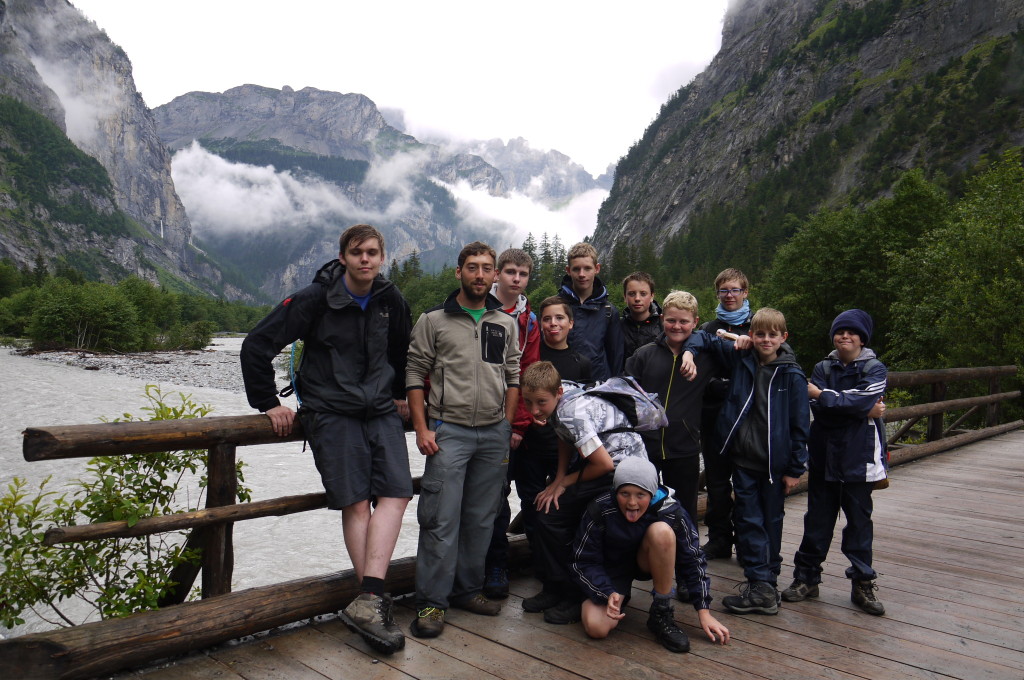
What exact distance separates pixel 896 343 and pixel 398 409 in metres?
23.7

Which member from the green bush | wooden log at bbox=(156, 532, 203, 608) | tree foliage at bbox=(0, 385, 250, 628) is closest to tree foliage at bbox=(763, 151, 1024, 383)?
wooden log at bbox=(156, 532, 203, 608)

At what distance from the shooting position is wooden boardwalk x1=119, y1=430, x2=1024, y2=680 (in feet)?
9.71

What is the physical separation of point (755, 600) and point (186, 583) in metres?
3.09

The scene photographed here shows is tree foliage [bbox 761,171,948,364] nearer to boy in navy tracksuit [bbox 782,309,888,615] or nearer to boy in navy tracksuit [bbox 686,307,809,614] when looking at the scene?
boy in navy tracksuit [bbox 782,309,888,615]

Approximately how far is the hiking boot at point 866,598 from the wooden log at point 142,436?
129 inches

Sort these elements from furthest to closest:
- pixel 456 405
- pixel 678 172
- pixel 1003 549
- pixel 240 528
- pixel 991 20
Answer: pixel 678 172 → pixel 991 20 → pixel 240 528 → pixel 1003 549 → pixel 456 405

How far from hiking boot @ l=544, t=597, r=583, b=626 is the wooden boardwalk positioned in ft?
0.18

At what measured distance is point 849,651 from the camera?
3.24 meters

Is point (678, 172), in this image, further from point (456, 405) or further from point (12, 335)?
point (456, 405)

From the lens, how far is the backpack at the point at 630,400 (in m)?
3.56

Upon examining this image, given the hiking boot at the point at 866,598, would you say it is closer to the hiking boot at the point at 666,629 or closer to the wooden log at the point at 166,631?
the hiking boot at the point at 666,629

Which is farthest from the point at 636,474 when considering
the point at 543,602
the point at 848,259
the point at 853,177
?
the point at 853,177

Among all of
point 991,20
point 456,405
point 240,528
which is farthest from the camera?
point 991,20

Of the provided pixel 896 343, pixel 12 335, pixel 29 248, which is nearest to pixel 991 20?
pixel 896 343
